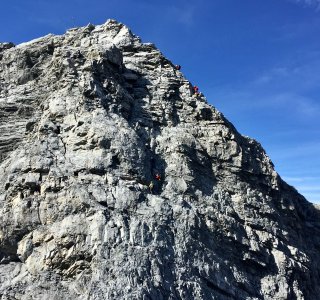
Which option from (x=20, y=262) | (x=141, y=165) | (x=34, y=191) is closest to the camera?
(x=20, y=262)

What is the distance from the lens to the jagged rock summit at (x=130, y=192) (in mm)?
29484

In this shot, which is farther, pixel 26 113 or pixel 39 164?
pixel 26 113

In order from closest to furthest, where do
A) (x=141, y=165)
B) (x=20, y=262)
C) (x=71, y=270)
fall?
(x=71, y=270), (x=20, y=262), (x=141, y=165)

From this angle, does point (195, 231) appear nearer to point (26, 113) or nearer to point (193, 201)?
point (193, 201)

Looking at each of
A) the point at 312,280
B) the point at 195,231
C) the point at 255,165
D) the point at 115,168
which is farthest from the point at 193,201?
the point at 312,280

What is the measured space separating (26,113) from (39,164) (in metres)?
10.7

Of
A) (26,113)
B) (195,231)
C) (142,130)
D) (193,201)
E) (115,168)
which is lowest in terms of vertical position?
(195,231)

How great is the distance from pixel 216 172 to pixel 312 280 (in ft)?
42.0

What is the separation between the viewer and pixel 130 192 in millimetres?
33250

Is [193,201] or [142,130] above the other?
[142,130]

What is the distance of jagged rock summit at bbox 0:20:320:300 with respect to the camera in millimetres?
29484

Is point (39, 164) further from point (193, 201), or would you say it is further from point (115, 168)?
point (193, 201)

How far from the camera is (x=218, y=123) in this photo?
147 feet

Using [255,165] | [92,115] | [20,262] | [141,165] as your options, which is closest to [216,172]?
[255,165]
